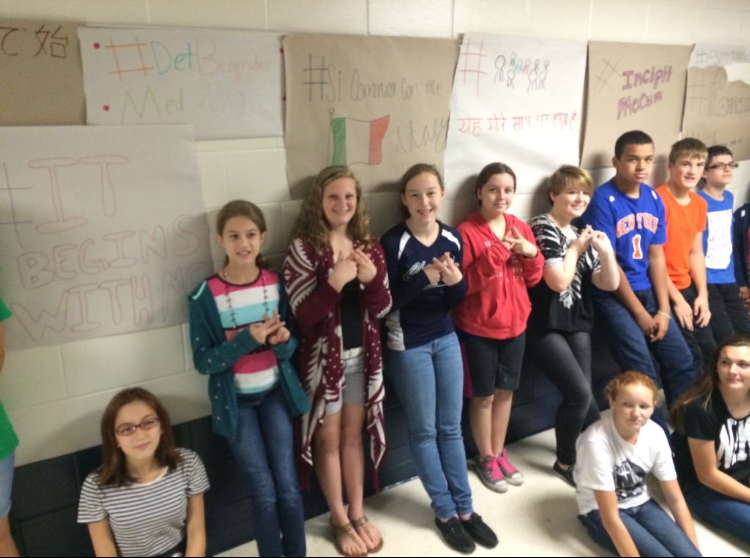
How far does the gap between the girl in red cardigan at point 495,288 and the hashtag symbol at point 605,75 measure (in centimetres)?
67

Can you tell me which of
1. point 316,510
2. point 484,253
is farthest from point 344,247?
point 316,510

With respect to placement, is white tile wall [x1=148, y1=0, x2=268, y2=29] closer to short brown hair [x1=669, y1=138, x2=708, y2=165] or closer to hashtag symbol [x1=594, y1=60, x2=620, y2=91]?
hashtag symbol [x1=594, y1=60, x2=620, y2=91]

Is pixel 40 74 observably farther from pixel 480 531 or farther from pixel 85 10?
pixel 480 531

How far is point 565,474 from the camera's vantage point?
2270mm

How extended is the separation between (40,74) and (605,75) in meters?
2.09

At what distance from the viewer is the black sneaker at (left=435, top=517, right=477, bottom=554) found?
6.08ft

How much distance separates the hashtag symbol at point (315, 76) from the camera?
5.67 ft

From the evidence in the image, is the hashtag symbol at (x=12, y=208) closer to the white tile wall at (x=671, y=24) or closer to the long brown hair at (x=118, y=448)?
the long brown hair at (x=118, y=448)

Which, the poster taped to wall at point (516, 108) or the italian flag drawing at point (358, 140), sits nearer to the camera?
the italian flag drawing at point (358, 140)

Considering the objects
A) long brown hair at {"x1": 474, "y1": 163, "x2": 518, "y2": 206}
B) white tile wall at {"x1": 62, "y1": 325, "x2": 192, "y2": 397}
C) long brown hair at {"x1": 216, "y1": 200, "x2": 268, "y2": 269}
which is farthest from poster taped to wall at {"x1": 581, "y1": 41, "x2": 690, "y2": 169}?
white tile wall at {"x1": 62, "y1": 325, "x2": 192, "y2": 397}

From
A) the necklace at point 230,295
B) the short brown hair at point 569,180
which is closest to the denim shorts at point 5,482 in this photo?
the necklace at point 230,295

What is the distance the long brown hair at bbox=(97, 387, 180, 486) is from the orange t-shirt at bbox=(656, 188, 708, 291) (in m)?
2.18

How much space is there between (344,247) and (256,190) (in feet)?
1.06

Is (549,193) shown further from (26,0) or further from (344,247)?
(26,0)
